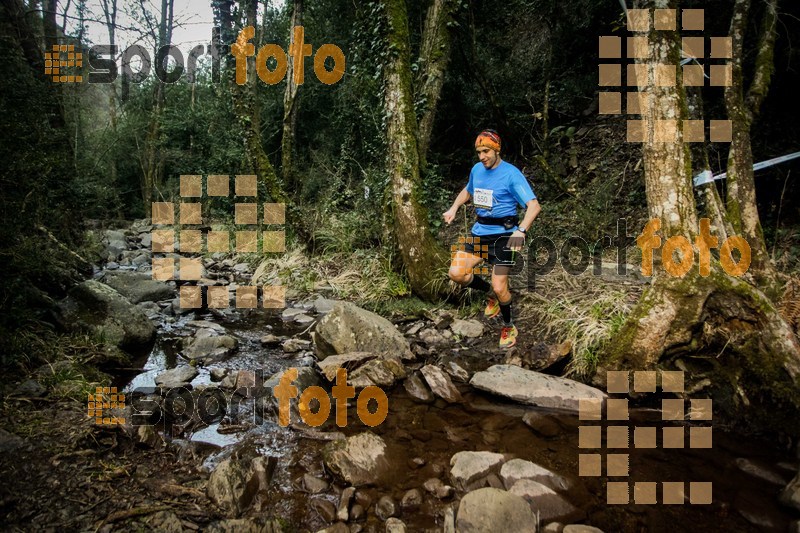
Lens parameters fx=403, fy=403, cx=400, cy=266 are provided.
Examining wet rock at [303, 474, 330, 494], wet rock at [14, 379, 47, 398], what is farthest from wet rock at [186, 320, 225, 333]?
wet rock at [303, 474, 330, 494]

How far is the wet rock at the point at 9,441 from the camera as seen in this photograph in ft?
7.44

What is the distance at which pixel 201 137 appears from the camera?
1548 centimetres

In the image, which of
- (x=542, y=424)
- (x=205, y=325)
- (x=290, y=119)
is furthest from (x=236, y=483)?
(x=290, y=119)

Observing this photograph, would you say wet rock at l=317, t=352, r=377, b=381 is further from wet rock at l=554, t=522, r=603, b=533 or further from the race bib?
wet rock at l=554, t=522, r=603, b=533

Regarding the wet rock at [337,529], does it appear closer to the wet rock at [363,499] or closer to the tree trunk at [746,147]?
the wet rock at [363,499]

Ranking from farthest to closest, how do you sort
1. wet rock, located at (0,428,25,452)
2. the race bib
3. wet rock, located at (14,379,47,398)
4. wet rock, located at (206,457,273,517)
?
the race bib, wet rock, located at (14,379,47,398), wet rock, located at (0,428,25,452), wet rock, located at (206,457,273,517)

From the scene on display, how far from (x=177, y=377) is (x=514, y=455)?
114 inches

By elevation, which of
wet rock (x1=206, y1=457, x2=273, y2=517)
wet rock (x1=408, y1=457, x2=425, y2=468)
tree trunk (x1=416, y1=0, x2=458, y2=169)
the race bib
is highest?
tree trunk (x1=416, y1=0, x2=458, y2=169)

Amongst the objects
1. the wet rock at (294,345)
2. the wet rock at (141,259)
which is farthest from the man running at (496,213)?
the wet rock at (141,259)

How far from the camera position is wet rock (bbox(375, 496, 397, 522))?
2.22m

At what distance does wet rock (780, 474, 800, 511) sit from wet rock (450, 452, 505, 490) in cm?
153

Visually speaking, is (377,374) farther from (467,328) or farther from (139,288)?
(139,288)

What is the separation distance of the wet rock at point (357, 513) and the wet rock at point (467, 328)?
2.74m

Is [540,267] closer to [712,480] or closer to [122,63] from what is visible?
[712,480]
